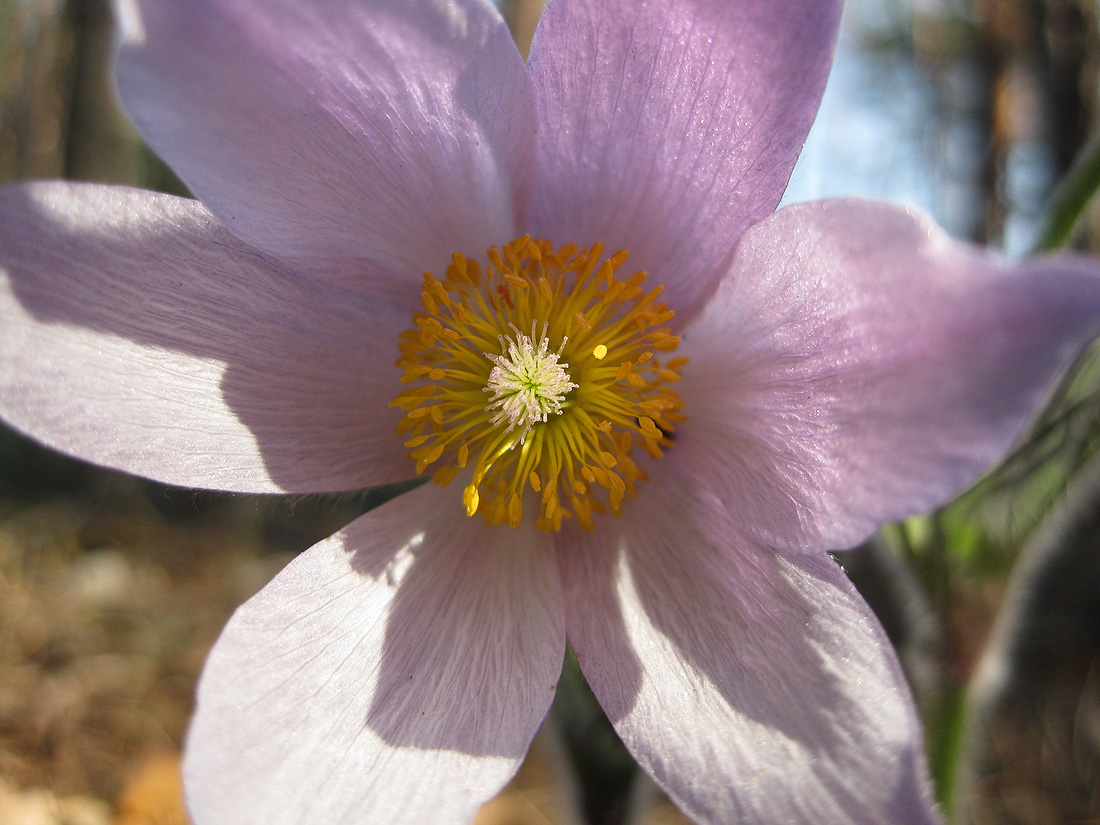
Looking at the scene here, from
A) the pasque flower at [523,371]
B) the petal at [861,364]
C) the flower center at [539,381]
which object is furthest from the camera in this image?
the flower center at [539,381]

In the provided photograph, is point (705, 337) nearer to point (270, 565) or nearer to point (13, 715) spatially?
point (13, 715)

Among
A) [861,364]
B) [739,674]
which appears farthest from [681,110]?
[739,674]

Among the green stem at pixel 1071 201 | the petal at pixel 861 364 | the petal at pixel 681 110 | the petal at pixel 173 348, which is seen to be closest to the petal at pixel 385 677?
the petal at pixel 173 348

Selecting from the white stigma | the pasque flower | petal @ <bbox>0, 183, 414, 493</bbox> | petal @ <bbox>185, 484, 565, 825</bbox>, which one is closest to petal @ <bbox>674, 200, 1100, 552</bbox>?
the pasque flower

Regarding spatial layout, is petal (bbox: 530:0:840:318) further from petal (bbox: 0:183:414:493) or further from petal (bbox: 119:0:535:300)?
petal (bbox: 0:183:414:493)

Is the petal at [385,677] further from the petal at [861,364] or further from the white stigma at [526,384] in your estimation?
the petal at [861,364]

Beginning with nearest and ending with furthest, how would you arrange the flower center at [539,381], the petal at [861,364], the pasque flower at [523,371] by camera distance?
1. the petal at [861,364]
2. the pasque flower at [523,371]
3. the flower center at [539,381]

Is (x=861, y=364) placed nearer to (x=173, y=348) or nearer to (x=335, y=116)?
(x=335, y=116)

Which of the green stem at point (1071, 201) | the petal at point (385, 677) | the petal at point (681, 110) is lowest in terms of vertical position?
the petal at point (385, 677)
